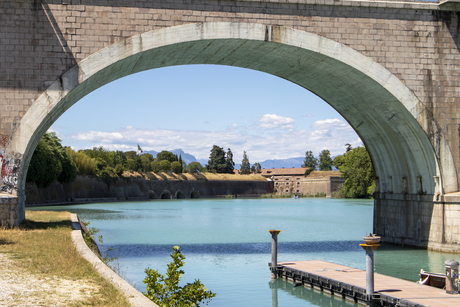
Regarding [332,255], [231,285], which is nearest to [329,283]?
[231,285]

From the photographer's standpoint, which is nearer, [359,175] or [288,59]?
[288,59]

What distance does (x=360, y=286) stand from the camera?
10.1 meters

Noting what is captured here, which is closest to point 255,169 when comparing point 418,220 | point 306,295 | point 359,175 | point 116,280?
point 359,175

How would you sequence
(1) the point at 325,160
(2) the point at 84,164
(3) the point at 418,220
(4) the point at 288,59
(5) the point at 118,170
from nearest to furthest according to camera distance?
(4) the point at 288,59
(3) the point at 418,220
(2) the point at 84,164
(5) the point at 118,170
(1) the point at 325,160

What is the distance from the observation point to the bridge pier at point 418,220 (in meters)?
15.6

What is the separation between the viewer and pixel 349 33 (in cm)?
1558

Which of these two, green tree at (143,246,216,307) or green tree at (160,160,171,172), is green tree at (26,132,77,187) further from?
green tree at (160,160,171,172)

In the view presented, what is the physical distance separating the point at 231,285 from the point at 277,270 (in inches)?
58.1

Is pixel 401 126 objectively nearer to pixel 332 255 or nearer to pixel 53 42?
pixel 332 255

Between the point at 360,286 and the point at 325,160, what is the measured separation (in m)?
115

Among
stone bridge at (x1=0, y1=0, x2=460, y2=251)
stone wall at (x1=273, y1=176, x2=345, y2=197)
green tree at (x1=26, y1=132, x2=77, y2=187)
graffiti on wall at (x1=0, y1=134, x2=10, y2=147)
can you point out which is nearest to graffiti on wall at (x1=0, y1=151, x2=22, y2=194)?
stone bridge at (x1=0, y1=0, x2=460, y2=251)

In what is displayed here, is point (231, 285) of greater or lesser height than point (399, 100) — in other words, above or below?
below

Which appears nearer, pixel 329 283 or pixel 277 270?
pixel 329 283

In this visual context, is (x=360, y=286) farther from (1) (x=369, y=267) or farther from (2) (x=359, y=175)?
(2) (x=359, y=175)
